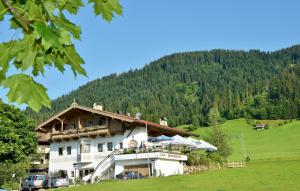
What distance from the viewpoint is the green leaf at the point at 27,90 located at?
255 cm

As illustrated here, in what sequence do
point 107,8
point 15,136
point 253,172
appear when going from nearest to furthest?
1. point 107,8
2. point 253,172
3. point 15,136

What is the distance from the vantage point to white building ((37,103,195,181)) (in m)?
47.0

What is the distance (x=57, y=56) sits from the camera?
279 centimetres

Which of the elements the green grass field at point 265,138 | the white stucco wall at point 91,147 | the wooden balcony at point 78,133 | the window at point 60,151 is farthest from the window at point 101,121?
the green grass field at point 265,138

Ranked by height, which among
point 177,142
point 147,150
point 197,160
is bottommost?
point 197,160

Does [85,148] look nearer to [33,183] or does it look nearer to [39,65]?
[33,183]

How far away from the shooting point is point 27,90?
2576mm

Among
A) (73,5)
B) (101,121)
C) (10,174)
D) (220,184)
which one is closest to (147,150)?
(101,121)

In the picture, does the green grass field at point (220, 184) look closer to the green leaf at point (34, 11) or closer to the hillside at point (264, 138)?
the green leaf at point (34, 11)

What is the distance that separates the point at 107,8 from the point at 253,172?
37.6 metres

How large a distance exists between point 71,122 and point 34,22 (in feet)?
184

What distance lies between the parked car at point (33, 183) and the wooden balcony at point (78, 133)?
10.2 m

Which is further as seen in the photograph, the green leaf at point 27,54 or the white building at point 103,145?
the white building at point 103,145

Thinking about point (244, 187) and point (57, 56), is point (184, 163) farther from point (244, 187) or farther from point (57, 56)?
point (57, 56)
